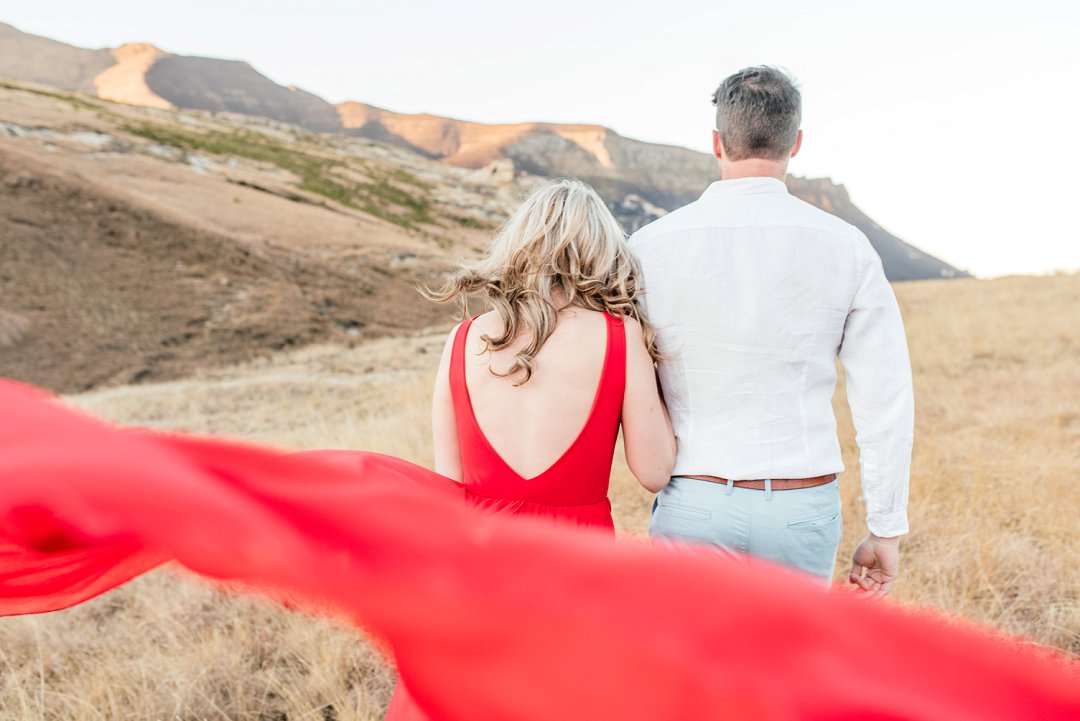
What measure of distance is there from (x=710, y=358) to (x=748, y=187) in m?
0.48

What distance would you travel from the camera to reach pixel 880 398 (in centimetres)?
189

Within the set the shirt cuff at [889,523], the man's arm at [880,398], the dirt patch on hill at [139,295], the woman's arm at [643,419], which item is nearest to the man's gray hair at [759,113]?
the man's arm at [880,398]

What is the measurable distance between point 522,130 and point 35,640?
13454cm

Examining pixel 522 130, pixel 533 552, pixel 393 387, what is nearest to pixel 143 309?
pixel 393 387

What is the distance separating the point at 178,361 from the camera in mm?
16984

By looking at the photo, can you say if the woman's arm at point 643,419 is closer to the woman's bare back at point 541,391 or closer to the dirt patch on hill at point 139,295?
the woman's bare back at point 541,391

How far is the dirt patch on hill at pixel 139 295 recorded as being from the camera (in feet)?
54.1

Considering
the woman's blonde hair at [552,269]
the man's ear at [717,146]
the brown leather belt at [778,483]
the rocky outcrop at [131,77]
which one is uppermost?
the rocky outcrop at [131,77]

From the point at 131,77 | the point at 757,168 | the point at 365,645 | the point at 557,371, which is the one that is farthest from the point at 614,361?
the point at 131,77

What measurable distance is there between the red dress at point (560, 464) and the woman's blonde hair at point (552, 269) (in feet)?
0.32

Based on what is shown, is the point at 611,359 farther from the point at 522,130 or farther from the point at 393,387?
the point at 522,130

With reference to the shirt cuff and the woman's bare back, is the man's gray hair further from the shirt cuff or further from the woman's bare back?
the shirt cuff

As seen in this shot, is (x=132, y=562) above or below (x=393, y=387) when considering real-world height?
above

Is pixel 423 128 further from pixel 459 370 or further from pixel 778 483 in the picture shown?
pixel 778 483
